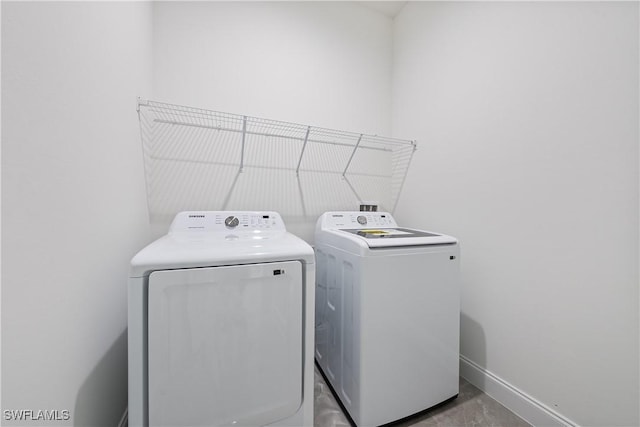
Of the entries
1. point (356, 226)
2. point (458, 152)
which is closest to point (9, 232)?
point (356, 226)

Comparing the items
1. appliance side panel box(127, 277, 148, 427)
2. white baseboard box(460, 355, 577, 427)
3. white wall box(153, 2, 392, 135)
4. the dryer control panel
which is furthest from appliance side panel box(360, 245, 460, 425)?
white wall box(153, 2, 392, 135)

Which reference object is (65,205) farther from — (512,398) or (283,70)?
(512,398)

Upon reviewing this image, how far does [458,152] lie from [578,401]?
1.49m

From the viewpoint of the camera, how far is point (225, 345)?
2.99ft

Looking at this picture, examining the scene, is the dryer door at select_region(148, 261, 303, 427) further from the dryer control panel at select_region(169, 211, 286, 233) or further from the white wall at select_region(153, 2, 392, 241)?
the white wall at select_region(153, 2, 392, 241)

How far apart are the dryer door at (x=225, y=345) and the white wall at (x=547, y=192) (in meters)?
1.28

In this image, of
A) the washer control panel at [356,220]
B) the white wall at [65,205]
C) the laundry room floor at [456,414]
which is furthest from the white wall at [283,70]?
the laundry room floor at [456,414]

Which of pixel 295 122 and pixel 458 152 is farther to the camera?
pixel 295 122

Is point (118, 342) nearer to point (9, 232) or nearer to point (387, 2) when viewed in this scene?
point (9, 232)

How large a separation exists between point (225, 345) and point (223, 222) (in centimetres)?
Answer: 82

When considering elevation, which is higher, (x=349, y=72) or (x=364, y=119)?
(x=349, y=72)

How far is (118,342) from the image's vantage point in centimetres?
118

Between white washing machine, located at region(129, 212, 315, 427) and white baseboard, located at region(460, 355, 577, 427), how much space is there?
1.20 m

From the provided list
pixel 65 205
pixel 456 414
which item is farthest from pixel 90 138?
pixel 456 414
